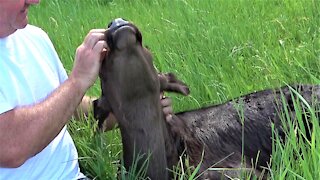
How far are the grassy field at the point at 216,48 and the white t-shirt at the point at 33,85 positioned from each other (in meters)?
0.44

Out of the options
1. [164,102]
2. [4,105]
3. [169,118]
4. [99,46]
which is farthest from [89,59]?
[169,118]

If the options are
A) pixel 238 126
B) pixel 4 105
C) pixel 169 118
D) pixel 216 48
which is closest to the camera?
pixel 4 105

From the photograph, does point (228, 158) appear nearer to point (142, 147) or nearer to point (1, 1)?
point (142, 147)

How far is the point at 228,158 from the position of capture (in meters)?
4.71

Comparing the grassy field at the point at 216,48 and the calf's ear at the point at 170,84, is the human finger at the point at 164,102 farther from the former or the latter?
the grassy field at the point at 216,48

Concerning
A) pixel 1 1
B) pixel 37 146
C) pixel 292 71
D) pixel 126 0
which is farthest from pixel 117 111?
pixel 126 0

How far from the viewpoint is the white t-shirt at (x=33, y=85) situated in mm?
3742

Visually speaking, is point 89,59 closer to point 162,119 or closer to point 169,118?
point 162,119

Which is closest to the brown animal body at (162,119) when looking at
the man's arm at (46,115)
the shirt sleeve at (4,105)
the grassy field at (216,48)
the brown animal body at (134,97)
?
the brown animal body at (134,97)

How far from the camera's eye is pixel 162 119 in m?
4.19

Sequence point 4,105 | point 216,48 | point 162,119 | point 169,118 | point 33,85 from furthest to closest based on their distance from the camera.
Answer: point 216,48
point 169,118
point 162,119
point 33,85
point 4,105

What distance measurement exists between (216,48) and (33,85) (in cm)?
281

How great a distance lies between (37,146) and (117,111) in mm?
536

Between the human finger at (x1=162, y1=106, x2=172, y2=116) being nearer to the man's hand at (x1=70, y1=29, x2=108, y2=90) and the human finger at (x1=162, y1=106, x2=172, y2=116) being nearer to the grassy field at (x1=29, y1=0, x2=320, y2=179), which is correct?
→ the grassy field at (x1=29, y1=0, x2=320, y2=179)
